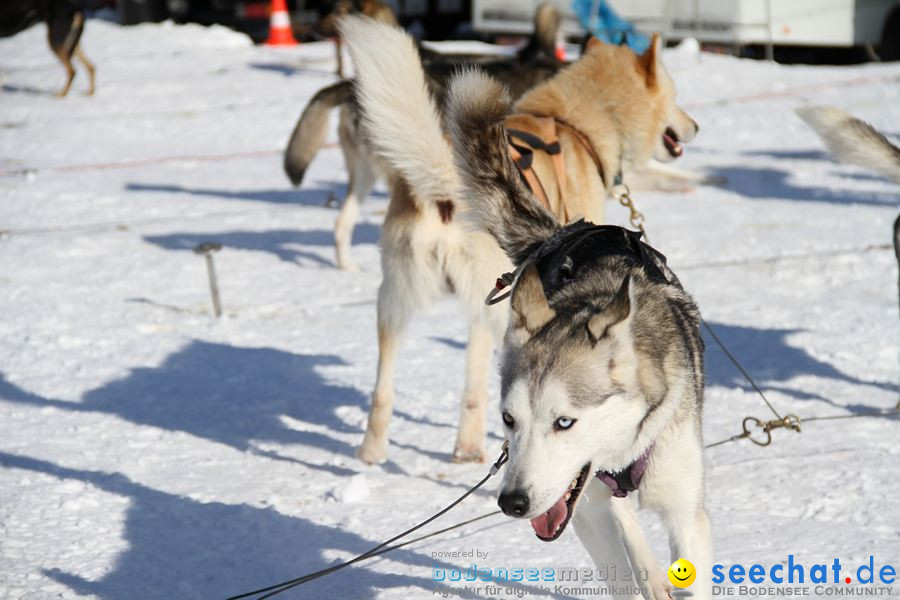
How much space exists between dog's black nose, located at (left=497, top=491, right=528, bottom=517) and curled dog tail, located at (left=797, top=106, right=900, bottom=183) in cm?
200

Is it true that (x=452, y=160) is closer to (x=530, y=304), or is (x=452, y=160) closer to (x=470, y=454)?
(x=530, y=304)

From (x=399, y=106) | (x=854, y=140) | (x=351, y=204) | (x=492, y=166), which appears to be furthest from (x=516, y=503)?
(x=351, y=204)

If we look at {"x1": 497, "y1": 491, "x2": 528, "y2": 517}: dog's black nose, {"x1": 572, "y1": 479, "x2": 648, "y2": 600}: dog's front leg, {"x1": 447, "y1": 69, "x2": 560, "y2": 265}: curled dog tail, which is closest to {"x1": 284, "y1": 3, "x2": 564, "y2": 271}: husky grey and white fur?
{"x1": 447, "y1": 69, "x2": 560, "y2": 265}: curled dog tail

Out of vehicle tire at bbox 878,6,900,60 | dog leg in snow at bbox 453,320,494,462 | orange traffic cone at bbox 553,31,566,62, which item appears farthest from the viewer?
vehicle tire at bbox 878,6,900,60

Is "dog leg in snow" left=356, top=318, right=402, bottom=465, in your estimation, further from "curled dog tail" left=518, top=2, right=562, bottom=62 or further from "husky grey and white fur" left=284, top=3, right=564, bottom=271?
"curled dog tail" left=518, top=2, right=562, bottom=62

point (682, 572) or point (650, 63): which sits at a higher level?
point (650, 63)

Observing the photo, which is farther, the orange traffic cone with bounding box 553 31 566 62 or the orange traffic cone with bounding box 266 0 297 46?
the orange traffic cone with bounding box 266 0 297 46

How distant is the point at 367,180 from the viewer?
5.93 meters

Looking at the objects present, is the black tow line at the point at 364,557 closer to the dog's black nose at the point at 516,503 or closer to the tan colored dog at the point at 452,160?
the dog's black nose at the point at 516,503

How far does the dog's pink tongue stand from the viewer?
2.03 m

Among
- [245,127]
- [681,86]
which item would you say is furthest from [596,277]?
[681,86]

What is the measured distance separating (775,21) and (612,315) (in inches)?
420

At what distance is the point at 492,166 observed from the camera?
8.54 feet

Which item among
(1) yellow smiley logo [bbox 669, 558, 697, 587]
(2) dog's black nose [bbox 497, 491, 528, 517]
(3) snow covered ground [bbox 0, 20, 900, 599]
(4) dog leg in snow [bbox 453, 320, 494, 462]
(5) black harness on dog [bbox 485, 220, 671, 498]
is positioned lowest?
(3) snow covered ground [bbox 0, 20, 900, 599]
